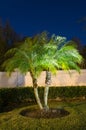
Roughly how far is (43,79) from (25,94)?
2248 mm

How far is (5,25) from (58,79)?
1747cm

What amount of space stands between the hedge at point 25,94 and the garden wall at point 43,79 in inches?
38.1

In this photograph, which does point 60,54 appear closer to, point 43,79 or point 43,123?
point 43,123

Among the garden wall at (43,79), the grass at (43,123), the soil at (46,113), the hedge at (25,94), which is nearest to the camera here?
the grass at (43,123)

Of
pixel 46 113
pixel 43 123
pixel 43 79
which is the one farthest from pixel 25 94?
pixel 43 123

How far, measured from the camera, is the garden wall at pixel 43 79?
18.7 meters

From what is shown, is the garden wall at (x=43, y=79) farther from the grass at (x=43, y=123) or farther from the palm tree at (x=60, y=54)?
the grass at (x=43, y=123)

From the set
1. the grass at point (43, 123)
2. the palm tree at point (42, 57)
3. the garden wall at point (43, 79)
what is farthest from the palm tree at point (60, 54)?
the garden wall at point (43, 79)

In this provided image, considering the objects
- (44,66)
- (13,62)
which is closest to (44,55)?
(44,66)

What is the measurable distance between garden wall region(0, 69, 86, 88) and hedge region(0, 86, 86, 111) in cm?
97

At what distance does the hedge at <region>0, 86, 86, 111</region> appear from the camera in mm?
17281

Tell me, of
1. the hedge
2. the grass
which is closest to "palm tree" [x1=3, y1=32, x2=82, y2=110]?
the grass

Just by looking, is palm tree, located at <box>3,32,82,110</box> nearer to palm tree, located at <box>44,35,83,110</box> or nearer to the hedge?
palm tree, located at <box>44,35,83,110</box>

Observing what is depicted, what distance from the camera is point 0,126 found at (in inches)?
419
